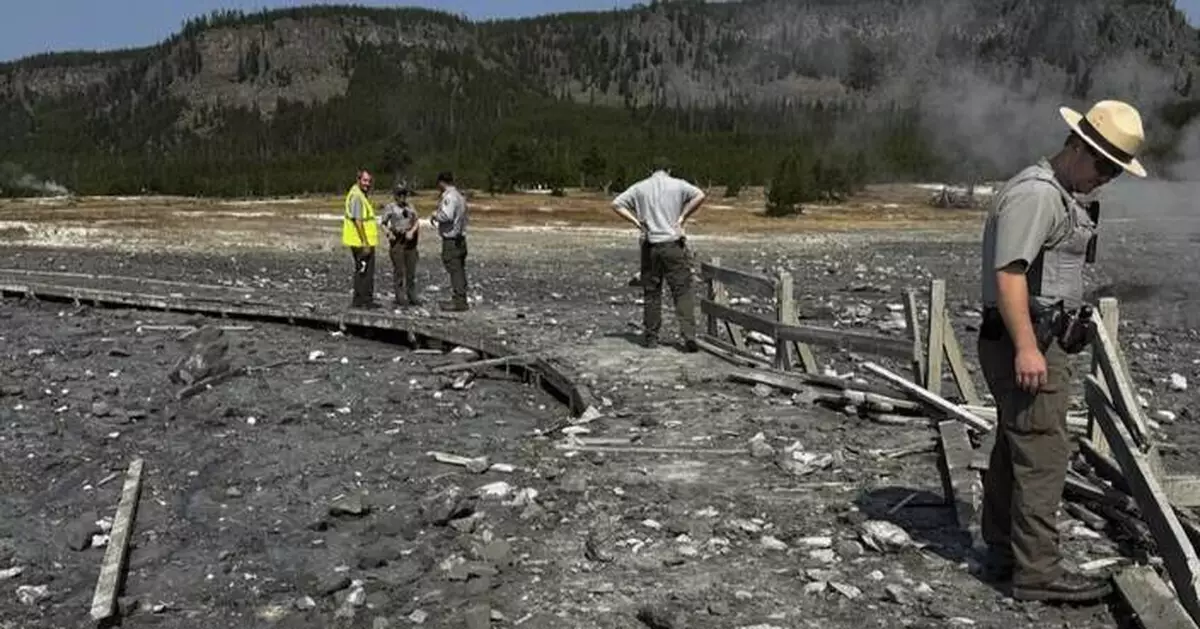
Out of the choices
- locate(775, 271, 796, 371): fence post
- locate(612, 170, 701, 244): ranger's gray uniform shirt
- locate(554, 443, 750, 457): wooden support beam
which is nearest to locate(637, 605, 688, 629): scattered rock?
locate(554, 443, 750, 457): wooden support beam

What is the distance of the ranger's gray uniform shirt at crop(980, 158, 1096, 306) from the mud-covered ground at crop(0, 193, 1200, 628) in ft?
4.62

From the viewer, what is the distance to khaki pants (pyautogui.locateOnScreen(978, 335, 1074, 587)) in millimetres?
5094

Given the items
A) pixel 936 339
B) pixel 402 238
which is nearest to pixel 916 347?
pixel 936 339

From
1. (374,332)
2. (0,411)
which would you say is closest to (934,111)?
(374,332)

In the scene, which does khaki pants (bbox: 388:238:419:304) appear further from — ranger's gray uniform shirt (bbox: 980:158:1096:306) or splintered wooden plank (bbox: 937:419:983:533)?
ranger's gray uniform shirt (bbox: 980:158:1096:306)

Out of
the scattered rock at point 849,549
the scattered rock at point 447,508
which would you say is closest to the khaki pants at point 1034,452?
the scattered rock at point 849,549

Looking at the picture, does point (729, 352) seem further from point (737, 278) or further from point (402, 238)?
point (402, 238)

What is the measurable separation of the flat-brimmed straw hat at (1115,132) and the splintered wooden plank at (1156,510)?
130cm

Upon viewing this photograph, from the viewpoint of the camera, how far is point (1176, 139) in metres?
14.4

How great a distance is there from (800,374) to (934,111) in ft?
28.7

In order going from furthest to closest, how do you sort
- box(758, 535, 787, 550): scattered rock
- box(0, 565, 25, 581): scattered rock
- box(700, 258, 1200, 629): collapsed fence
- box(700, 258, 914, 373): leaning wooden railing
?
box(700, 258, 914, 373): leaning wooden railing
box(0, 565, 25, 581): scattered rock
box(758, 535, 787, 550): scattered rock
box(700, 258, 1200, 629): collapsed fence

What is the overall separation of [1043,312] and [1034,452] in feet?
2.00

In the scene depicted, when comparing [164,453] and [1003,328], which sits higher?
[1003,328]

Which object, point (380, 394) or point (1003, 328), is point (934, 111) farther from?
point (1003, 328)
